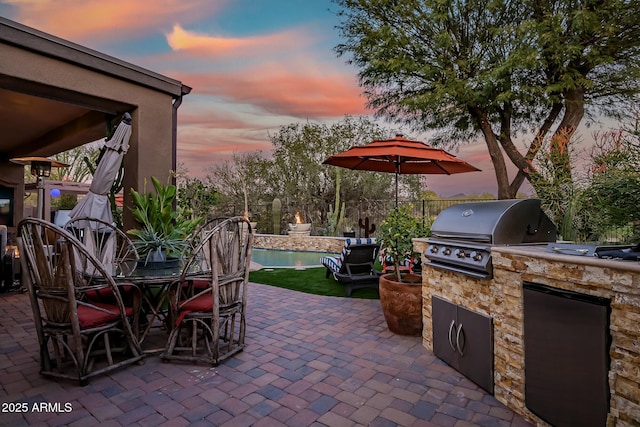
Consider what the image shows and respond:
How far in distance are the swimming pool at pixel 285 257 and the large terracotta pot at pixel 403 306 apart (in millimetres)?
6125

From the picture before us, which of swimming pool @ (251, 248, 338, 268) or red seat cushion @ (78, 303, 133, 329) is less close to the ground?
red seat cushion @ (78, 303, 133, 329)

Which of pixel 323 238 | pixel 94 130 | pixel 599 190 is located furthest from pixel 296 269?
pixel 599 190

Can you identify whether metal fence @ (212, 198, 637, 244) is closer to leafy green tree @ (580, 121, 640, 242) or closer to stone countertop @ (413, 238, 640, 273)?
leafy green tree @ (580, 121, 640, 242)

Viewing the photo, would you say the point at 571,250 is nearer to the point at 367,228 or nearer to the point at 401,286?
the point at 401,286

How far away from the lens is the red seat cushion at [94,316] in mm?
Answer: 2562

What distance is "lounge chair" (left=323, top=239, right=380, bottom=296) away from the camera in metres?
5.42

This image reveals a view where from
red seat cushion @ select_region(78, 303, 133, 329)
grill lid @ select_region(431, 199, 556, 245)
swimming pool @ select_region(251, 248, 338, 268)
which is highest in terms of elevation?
grill lid @ select_region(431, 199, 556, 245)

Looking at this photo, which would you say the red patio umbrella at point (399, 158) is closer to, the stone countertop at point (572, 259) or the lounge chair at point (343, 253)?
the lounge chair at point (343, 253)

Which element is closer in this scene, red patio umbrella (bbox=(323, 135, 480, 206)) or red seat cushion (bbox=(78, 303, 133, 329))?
red seat cushion (bbox=(78, 303, 133, 329))

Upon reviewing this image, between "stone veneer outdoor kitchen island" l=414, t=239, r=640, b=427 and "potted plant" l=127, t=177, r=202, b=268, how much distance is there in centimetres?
248

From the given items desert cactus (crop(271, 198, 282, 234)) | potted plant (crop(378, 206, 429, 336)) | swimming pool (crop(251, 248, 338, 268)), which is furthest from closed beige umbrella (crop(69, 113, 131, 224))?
desert cactus (crop(271, 198, 282, 234))

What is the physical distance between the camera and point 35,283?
2.58 meters

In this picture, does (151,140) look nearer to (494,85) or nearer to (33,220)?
(33,220)

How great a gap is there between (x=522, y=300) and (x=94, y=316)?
3.06 m
